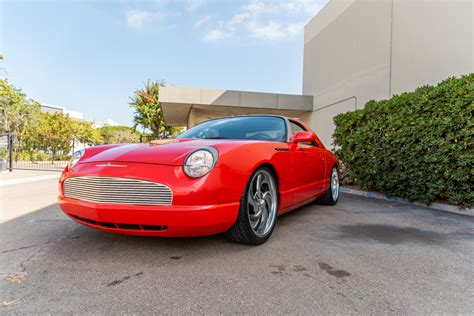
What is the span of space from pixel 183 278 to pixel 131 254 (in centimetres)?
62

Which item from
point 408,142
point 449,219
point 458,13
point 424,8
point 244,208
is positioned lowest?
point 449,219

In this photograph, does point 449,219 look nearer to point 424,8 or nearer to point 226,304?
point 226,304

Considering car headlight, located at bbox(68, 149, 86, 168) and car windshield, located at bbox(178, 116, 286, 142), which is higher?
car windshield, located at bbox(178, 116, 286, 142)

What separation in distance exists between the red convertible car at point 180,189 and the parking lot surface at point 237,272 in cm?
26

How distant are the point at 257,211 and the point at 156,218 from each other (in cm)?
99

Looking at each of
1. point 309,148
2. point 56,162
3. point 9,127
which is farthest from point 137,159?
point 9,127

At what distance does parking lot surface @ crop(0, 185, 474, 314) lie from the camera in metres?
1.52

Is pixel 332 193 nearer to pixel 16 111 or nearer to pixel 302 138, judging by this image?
pixel 302 138

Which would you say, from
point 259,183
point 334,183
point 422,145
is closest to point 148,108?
point 334,183

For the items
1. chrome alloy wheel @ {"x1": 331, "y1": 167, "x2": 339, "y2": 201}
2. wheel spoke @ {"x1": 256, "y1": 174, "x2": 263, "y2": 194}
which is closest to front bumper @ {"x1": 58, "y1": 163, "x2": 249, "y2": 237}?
wheel spoke @ {"x1": 256, "y1": 174, "x2": 263, "y2": 194}

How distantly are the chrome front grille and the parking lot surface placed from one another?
1.53ft

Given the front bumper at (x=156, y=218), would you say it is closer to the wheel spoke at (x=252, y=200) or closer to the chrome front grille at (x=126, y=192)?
the chrome front grille at (x=126, y=192)

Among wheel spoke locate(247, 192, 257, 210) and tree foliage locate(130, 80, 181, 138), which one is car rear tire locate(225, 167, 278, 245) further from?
tree foliage locate(130, 80, 181, 138)

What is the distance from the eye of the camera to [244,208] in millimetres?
2266
